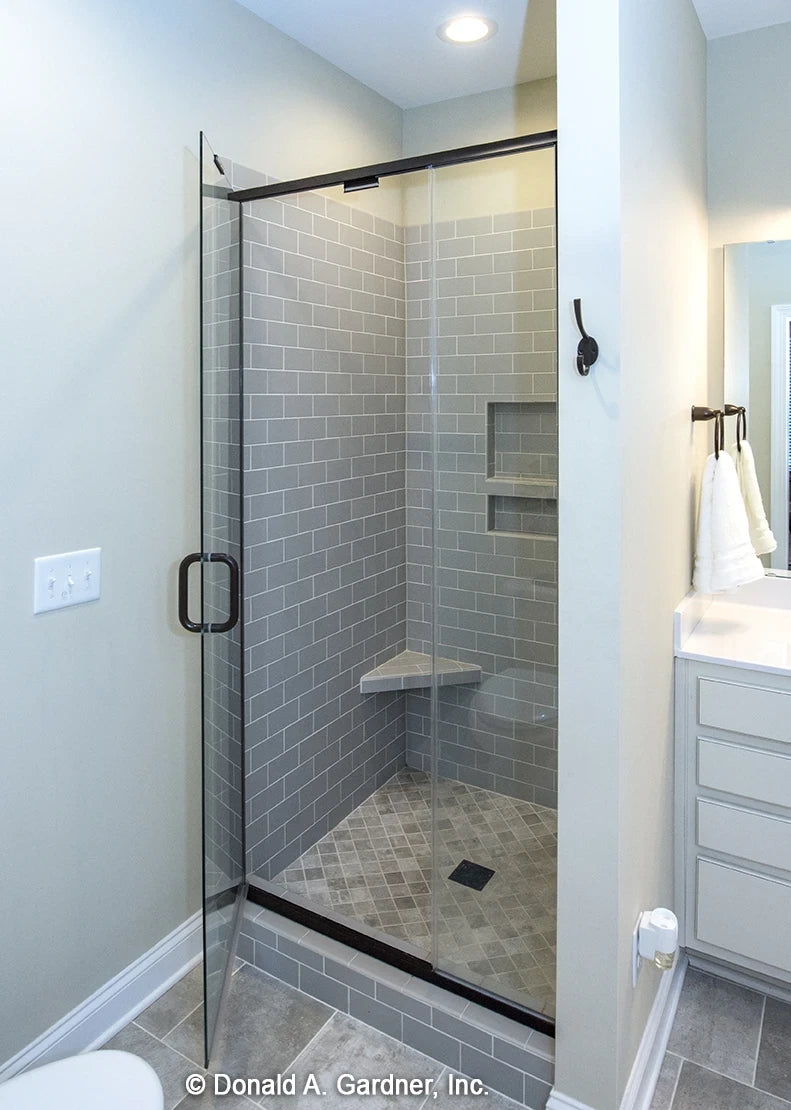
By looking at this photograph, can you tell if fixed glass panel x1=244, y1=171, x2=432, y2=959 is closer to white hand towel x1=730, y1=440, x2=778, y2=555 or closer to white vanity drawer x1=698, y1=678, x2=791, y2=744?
white vanity drawer x1=698, y1=678, x2=791, y2=744

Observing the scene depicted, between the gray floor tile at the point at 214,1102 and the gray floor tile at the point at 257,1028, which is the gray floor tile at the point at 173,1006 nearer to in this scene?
the gray floor tile at the point at 257,1028

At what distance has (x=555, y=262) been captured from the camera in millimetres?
1588

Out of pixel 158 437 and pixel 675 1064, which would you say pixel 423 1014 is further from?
pixel 158 437

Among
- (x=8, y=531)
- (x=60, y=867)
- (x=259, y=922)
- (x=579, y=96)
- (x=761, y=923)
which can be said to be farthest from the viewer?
(x=259, y=922)

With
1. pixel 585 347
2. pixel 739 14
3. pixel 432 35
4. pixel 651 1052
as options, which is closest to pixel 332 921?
pixel 651 1052

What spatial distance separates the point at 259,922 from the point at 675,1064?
3.52 feet

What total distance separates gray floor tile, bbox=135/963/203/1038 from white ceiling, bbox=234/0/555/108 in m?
2.58

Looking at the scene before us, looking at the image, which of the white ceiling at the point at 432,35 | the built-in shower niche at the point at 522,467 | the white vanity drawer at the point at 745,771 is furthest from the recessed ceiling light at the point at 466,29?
the white vanity drawer at the point at 745,771

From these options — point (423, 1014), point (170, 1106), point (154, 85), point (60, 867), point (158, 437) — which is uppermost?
point (154, 85)

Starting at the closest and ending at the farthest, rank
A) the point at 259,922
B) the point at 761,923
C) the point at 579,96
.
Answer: the point at 579,96
the point at 761,923
the point at 259,922

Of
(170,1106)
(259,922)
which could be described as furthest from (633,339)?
(170,1106)

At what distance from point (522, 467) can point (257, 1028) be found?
150 cm

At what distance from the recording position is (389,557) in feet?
7.41

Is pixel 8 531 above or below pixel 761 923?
above
